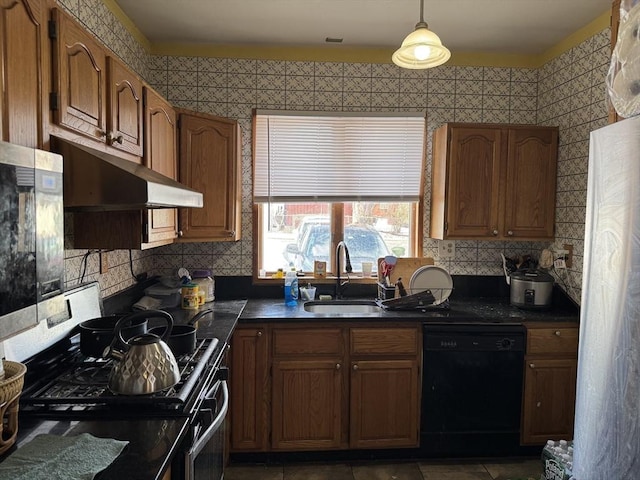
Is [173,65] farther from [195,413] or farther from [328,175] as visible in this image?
[195,413]

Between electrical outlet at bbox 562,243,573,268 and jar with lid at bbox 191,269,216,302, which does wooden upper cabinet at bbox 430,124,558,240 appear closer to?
electrical outlet at bbox 562,243,573,268

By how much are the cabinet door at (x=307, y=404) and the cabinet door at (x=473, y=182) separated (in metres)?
1.20

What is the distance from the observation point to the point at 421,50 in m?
1.94

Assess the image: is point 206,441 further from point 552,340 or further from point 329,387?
point 552,340

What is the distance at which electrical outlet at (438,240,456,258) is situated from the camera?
10.7 ft

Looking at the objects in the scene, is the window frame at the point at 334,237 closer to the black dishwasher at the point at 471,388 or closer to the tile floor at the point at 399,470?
the black dishwasher at the point at 471,388

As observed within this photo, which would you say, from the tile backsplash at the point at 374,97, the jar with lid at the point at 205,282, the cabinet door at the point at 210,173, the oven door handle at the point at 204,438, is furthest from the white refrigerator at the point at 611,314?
the jar with lid at the point at 205,282

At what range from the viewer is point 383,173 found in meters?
3.24

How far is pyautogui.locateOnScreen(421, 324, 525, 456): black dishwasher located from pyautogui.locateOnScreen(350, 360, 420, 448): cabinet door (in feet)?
0.25

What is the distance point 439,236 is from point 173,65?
7.04 feet

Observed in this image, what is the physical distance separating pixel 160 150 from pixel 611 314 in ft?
6.95

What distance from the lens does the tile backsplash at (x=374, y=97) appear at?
2.97 m

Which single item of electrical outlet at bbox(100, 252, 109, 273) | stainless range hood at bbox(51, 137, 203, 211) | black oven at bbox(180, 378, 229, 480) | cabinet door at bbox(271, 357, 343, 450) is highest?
stainless range hood at bbox(51, 137, 203, 211)

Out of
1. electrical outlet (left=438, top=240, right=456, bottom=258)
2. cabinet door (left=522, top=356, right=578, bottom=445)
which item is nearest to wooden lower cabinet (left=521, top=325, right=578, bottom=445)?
cabinet door (left=522, top=356, right=578, bottom=445)
